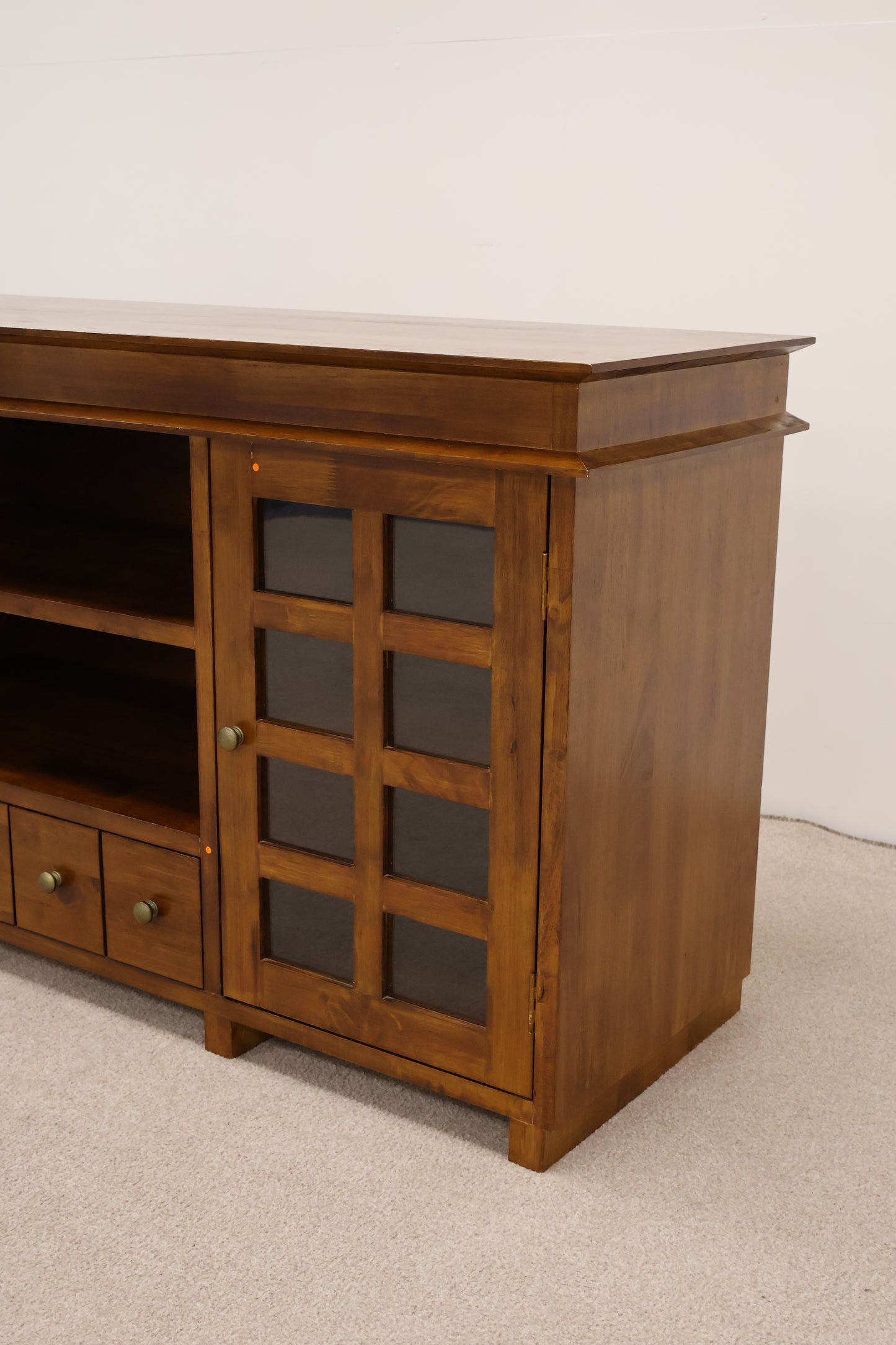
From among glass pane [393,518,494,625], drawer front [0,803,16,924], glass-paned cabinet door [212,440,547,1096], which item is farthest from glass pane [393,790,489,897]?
drawer front [0,803,16,924]

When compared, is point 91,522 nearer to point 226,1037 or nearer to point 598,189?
point 226,1037

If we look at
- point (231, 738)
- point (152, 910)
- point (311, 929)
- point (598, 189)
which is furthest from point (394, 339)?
point (598, 189)

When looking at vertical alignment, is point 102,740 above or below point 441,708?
below

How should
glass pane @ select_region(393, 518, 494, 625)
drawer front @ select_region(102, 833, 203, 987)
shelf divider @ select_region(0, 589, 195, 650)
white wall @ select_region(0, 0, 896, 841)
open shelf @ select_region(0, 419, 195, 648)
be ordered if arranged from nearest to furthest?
glass pane @ select_region(393, 518, 494, 625) < shelf divider @ select_region(0, 589, 195, 650) < drawer front @ select_region(102, 833, 203, 987) < open shelf @ select_region(0, 419, 195, 648) < white wall @ select_region(0, 0, 896, 841)

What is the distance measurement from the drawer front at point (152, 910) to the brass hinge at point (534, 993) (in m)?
0.65

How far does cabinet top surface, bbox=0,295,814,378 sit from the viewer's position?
179cm

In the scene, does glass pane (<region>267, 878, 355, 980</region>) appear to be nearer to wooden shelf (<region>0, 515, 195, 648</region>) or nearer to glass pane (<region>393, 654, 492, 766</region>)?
glass pane (<region>393, 654, 492, 766</region>)

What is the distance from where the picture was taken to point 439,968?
6.74ft

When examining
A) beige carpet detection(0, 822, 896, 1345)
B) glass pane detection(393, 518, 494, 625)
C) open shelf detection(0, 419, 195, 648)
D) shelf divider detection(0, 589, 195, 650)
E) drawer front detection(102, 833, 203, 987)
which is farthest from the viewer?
open shelf detection(0, 419, 195, 648)

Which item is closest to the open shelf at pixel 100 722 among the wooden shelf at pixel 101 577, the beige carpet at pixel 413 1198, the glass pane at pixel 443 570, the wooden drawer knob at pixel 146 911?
the wooden drawer knob at pixel 146 911

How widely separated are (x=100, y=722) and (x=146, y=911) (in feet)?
2.21

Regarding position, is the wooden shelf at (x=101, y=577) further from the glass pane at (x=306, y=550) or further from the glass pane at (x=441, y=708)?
the glass pane at (x=441, y=708)

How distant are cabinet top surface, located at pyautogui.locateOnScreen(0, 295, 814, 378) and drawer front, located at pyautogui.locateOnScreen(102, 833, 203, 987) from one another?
860mm

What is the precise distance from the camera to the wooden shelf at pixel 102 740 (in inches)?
97.5
